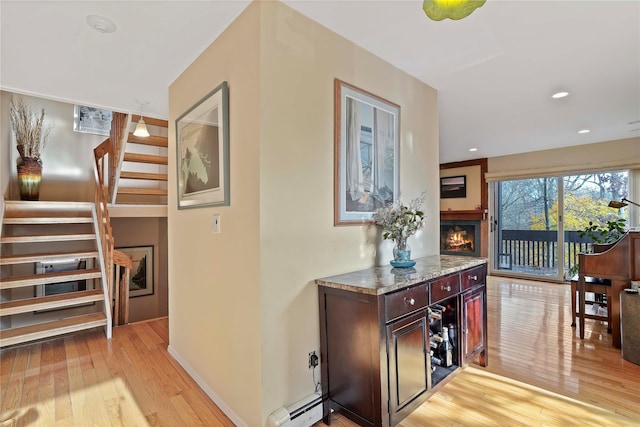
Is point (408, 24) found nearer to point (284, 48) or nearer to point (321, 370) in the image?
point (284, 48)

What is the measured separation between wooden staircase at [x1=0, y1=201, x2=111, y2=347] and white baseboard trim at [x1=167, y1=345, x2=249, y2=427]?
1.07 m

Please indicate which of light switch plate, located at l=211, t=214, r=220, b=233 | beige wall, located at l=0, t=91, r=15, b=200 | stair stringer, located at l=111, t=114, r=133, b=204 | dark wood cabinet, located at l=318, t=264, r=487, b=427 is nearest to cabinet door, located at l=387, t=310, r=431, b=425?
dark wood cabinet, located at l=318, t=264, r=487, b=427

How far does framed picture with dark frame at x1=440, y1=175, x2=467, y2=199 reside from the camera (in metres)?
6.83

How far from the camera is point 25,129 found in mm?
4008

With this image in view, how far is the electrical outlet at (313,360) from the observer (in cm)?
186

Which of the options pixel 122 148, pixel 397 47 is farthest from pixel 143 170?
pixel 397 47

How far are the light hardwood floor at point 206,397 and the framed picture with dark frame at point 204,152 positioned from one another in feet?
4.29

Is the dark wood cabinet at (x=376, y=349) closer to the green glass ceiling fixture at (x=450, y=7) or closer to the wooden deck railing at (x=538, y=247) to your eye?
the green glass ceiling fixture at (x=450, y=7)

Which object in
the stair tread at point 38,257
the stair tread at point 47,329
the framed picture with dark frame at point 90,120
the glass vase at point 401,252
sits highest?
the framed picture with dark frame at point 90,120

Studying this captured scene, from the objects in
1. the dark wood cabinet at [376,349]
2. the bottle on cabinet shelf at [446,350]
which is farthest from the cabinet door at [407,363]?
the bottle on cabinet shelf at [446,350]

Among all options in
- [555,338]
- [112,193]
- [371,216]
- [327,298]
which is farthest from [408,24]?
[112,193]

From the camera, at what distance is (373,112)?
224 cm

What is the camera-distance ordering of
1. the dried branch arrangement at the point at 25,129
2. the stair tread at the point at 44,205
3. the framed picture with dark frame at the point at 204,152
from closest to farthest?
1. the framed picture with dark frame at the point at 204,152
2. the stair tread at the point at 44,205
3. the dried branch arrangement at the point at 25,129

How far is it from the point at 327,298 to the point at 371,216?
27.0 inches
